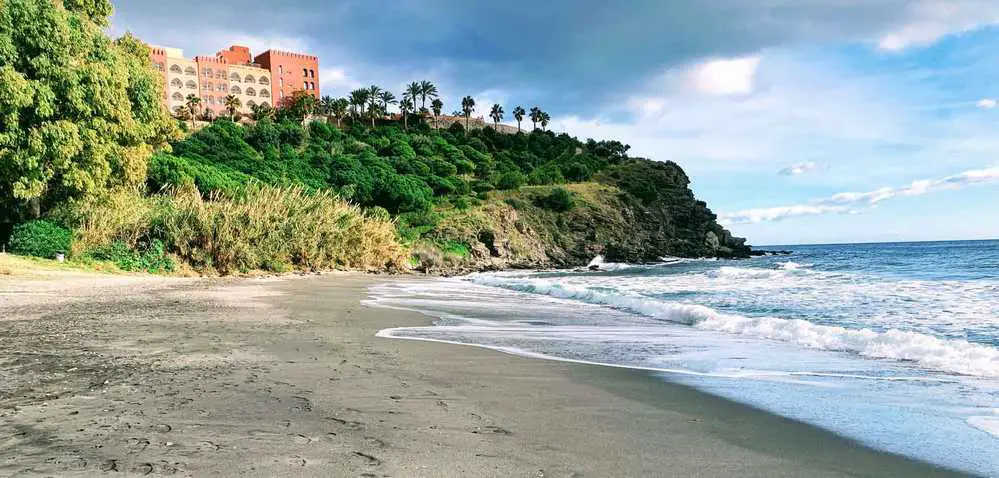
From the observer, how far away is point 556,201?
61.4 meters

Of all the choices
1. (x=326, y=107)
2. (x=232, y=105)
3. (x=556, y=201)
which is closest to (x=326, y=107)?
(x=326, y=107)

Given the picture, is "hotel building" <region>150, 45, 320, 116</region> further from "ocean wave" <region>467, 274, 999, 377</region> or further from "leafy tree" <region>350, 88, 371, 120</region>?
"ocean wave" <region>467, 274, 999, 377</region>

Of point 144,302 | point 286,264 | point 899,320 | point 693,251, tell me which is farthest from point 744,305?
point 693,251

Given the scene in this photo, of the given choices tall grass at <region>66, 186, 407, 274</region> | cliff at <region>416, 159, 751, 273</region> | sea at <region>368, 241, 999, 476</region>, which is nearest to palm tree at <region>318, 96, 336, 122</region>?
cliff at <region>416, 159, 751, 273</region>

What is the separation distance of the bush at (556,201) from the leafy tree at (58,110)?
4399 cm

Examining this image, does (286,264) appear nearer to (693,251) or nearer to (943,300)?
(943,300)

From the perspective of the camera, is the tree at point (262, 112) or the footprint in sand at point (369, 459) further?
the tree at point (262, 112)

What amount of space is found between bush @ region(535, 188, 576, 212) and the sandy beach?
5500 cm

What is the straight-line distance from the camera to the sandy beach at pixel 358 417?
2.98 metres

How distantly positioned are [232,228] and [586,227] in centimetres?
4295

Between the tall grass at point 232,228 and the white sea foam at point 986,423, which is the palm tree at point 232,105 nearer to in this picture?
the tall grass at point 232,228

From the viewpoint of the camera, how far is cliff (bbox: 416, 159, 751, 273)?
48781 millimetres

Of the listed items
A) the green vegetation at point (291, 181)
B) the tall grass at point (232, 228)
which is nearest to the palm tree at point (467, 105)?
the green vegetation at point (291, 181)

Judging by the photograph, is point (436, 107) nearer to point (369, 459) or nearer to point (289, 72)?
point (289, 72)
